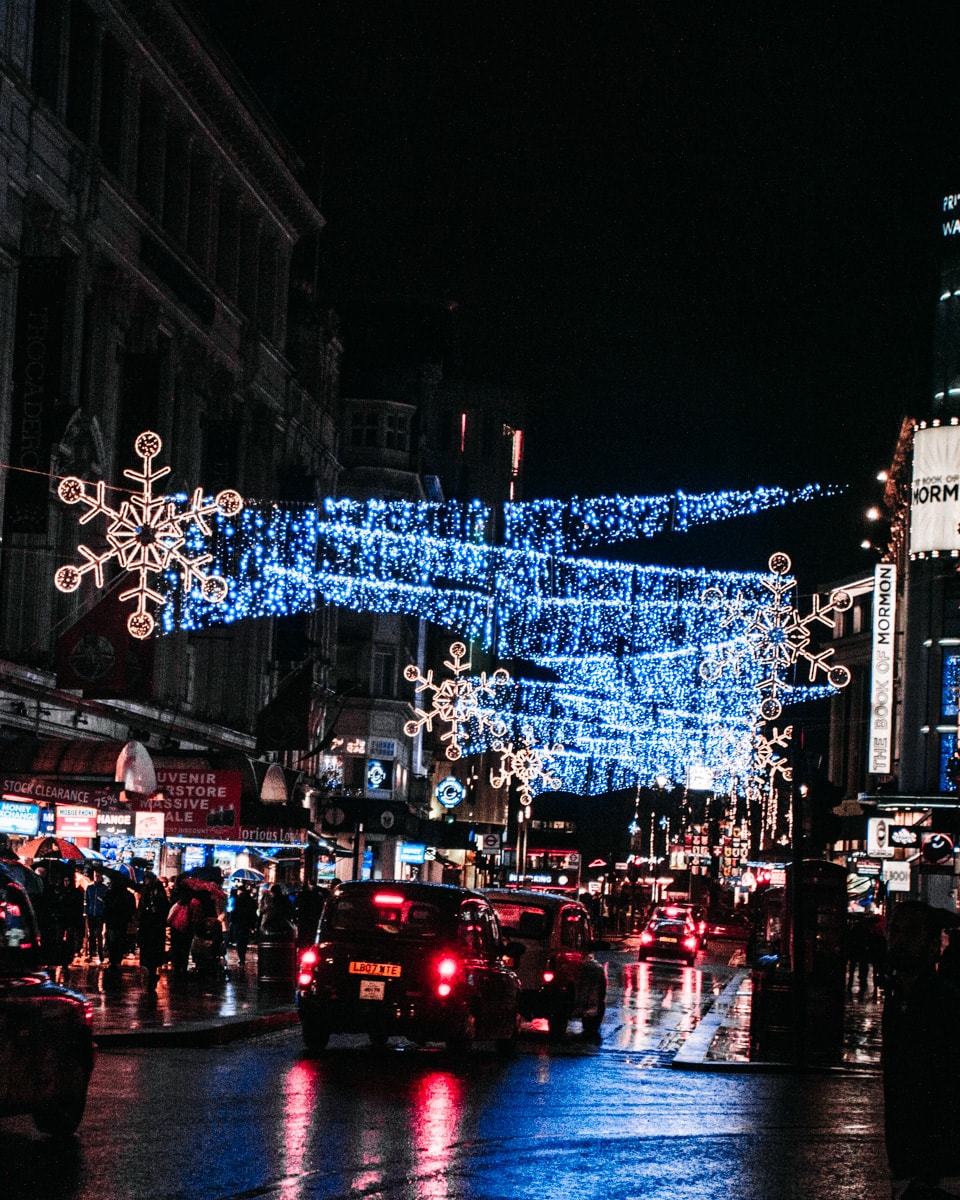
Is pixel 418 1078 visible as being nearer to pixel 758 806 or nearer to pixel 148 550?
pixel 148 550

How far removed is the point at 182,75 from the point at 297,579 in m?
14.0

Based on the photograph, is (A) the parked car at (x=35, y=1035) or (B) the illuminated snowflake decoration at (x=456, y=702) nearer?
(A) the parked car at (x=35, y=1035)

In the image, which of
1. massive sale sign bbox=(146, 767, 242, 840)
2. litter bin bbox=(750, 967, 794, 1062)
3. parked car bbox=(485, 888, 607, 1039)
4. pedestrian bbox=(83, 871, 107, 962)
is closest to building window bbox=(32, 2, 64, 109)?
massive sale sign bbox=(146, 767, 242, 840)

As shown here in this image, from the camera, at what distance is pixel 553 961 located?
25.8m

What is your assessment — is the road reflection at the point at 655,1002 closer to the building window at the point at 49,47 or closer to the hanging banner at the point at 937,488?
the hanging banner at the point at 937,488

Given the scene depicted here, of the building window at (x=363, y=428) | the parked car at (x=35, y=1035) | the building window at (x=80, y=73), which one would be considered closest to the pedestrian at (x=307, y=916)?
the building window at (x=80, y=73)

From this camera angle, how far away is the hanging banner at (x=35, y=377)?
3625 centimetres

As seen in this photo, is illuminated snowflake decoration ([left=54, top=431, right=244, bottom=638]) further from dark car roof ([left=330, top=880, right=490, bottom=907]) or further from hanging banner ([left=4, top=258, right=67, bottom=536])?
dark car roof ([left=330, top=880, right=490, bottom=907])

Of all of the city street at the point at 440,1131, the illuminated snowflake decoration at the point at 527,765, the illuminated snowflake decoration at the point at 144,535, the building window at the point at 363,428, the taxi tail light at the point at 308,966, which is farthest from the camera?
the building window at the point at 363,428

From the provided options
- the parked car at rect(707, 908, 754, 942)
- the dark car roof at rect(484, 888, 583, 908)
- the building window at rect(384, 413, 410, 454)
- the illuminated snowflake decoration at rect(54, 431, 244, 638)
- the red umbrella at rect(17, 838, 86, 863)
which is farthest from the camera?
the parked car at rect(707, 908, 754, 942)

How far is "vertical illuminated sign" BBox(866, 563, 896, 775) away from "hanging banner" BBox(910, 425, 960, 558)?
28264 millimetres

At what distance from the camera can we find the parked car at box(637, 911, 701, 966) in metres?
55.2

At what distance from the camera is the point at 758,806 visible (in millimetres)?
143625

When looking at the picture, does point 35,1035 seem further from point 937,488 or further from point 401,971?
point 937,488
